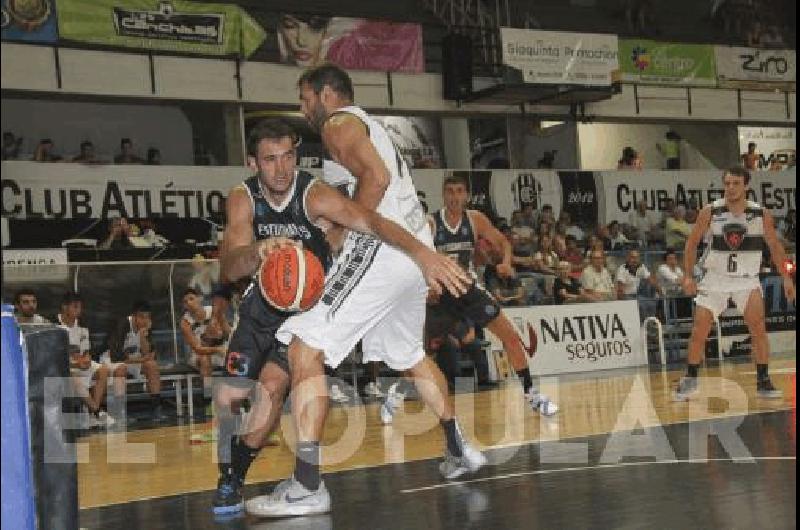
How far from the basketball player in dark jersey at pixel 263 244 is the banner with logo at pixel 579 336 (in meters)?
8.48

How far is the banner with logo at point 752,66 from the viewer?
21.9m

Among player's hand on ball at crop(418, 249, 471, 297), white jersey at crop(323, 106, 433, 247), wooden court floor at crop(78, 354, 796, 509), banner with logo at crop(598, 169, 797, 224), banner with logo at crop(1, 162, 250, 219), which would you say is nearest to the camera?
player's hand on ball at crop(418, 249, 471, 297)

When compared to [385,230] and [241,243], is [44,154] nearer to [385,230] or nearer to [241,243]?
[241,243]

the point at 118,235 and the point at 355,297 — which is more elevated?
the point at 118,235

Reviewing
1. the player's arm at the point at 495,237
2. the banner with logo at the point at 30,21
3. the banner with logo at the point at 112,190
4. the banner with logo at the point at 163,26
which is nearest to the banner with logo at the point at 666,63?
the banner with logo at the point at 163,26

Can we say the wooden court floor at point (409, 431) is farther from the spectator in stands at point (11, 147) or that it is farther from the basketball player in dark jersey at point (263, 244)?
the spectator in stands at point (11, 147)

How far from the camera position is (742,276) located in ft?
29.2

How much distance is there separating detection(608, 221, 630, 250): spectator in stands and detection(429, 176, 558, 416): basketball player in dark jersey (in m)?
8.65

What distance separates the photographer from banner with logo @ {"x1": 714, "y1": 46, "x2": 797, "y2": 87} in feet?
71.8

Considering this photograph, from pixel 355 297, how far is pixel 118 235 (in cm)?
929

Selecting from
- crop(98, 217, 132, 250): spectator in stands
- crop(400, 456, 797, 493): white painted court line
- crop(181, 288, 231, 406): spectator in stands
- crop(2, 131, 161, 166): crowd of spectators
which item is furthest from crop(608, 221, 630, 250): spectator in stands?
crop(400, 456, 797, 493): white painted court line

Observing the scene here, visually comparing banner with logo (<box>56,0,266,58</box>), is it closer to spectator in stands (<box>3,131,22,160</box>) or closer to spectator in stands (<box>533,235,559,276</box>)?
spectator in stands (<box>3,131,22,160</box>)

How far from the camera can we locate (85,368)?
1084 centimetres

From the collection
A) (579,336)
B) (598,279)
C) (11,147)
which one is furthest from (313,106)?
(11,147)
